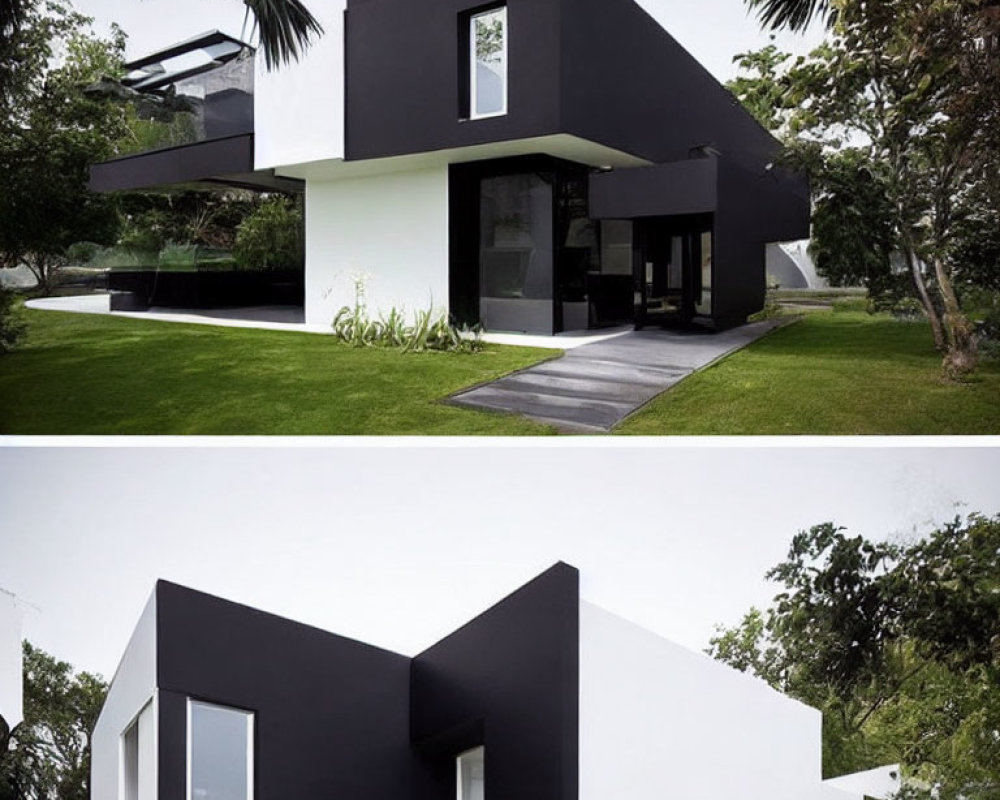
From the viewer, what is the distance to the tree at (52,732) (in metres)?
12.2

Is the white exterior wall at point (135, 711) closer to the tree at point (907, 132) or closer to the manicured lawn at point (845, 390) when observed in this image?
the manicured lawn at point (845, 390)

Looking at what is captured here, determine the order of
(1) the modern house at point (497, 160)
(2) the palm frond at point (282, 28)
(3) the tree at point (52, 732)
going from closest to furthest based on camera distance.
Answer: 1. (1) the modern house at point (497, 160)
2. (2) the palm frond at point (282, 28)
3. (3) the tree at point (52, 732)

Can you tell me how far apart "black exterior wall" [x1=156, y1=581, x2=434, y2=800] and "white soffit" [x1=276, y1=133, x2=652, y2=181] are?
299 centimetres

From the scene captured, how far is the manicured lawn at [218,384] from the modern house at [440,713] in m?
1.08

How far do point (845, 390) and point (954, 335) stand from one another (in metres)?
0.64

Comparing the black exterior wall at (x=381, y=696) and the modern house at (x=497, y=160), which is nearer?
the black exterior wall at (x=381, y=696)

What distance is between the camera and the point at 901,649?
10117 mm

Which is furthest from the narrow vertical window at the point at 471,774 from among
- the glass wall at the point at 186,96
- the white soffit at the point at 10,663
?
the white soffit at the point at 10,663

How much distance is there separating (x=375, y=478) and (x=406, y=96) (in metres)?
5.13

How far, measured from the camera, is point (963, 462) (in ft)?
26.2

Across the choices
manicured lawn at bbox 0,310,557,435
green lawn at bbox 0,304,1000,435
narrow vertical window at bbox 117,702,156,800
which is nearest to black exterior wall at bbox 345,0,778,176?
green lawn at bbox 0,304,1000,435

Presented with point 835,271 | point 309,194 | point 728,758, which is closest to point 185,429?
point 309,194

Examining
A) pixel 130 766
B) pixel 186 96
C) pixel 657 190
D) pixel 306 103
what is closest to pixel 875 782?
pixel 657 190

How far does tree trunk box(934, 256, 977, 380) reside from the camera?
4914 millimetres
